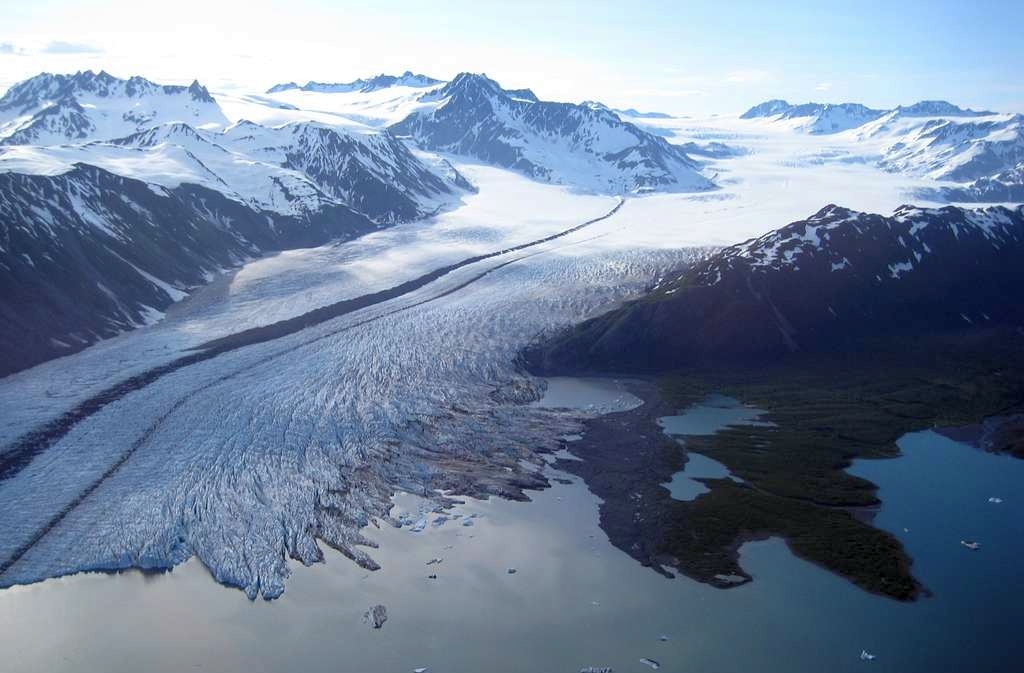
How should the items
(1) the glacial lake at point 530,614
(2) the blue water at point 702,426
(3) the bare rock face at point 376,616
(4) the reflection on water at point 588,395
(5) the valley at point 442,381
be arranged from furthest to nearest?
1. (4) the reflection on water at point 588,395
2. (2) the blue water at point 702,426
3. (5) the valley at point 442,381
4. (3) the bare rock face at point 376,616
5. (1) the glacial lake at point 530,614

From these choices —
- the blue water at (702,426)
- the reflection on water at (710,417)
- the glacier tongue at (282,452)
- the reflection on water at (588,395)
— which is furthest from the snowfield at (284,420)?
the blue water at (702,426)

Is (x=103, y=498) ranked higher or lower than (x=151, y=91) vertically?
lower

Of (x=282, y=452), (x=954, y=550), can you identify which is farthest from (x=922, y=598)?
(x=282, y=452)

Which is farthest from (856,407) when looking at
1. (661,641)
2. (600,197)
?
(600,197)

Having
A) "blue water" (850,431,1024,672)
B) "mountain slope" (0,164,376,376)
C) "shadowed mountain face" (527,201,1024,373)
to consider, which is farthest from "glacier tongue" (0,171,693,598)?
"blue water" (850,431,1024,672)

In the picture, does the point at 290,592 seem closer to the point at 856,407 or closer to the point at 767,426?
the point at 767,426

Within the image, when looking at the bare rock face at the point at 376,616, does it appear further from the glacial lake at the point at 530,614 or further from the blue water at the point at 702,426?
the blue water at the point at 702,426
